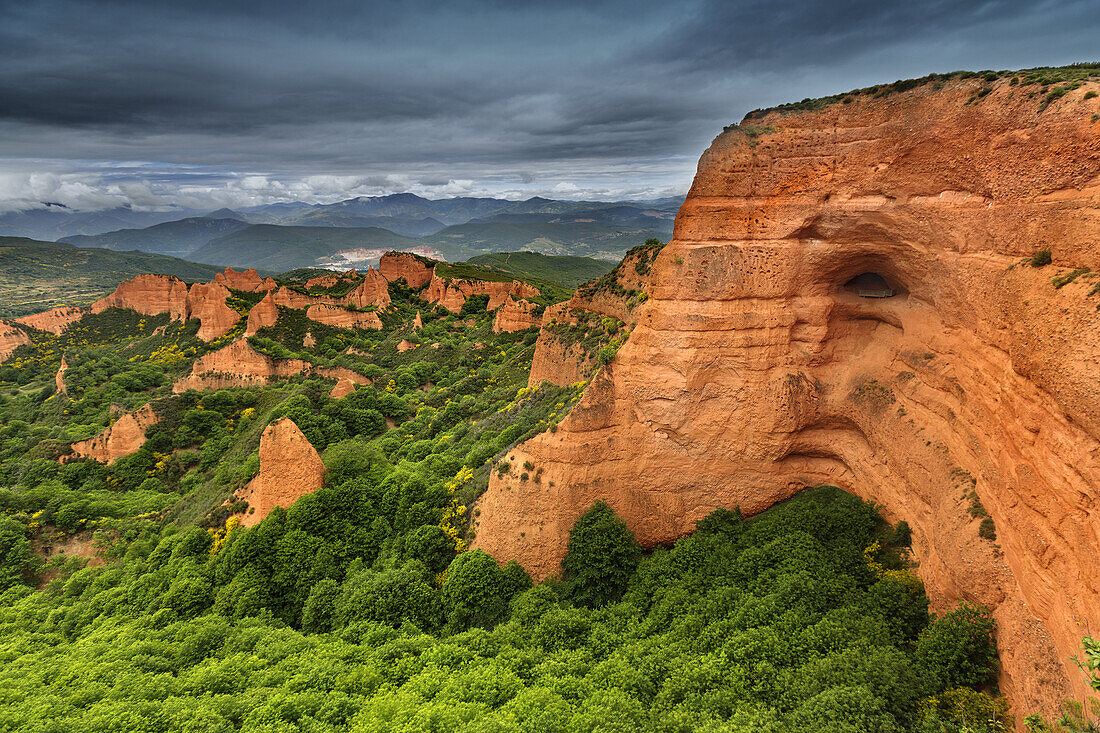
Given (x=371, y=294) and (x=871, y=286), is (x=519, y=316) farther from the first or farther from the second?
(x=871, y=286)

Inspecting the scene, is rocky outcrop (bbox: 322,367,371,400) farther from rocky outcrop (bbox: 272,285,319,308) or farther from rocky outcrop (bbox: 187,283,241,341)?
rocky outcrop (bbox: 187,283,241,341)

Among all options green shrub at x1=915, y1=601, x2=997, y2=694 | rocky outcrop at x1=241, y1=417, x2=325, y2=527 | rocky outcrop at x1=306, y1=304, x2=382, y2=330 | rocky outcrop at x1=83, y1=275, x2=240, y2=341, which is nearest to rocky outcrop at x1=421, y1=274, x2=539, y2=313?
rocky outcrop at x1=306, y1=304, x2=382, y2=330

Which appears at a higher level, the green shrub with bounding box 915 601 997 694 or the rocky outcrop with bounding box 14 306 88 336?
the green shrub with bounding box 915 601 997 694

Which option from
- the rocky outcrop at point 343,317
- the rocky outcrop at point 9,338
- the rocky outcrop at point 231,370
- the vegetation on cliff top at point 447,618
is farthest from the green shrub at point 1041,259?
the rocky outcrop at point 9,338

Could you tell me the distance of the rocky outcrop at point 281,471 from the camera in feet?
86.1

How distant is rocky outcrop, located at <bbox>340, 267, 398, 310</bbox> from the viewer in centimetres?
8631

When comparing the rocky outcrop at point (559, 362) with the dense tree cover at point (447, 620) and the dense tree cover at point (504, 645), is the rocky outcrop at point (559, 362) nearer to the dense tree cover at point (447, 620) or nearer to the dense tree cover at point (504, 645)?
the dense tree cover at point (447, 620)

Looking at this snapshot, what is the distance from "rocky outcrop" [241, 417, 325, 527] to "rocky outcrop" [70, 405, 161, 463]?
23.8 meters

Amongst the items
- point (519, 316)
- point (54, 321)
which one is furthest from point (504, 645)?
point (54, 321)

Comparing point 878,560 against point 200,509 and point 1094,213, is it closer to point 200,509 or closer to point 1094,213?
point 1094,213

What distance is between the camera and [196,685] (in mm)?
16906

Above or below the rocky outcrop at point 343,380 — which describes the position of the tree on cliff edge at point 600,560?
above

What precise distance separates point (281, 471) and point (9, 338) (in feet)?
312

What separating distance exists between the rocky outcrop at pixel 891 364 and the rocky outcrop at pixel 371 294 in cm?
7277
